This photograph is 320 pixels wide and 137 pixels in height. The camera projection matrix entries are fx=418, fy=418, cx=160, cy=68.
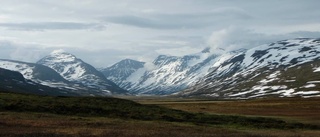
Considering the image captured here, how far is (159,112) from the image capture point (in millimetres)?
82938

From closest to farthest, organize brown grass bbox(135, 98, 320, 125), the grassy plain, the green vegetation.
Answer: the grassy plain → the green vegetation → brown grass bbox(135, 98, 320, 125)

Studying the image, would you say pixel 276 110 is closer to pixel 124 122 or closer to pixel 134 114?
pixel 134 114

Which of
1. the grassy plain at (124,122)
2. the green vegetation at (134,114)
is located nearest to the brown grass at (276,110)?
the green vegetation at (134,114)

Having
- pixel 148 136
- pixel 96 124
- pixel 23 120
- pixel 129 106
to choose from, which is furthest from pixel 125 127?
pixel 129 106

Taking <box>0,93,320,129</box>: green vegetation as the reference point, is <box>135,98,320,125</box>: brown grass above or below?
below

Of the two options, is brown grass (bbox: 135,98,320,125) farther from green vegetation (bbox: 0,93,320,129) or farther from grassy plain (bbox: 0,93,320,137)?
grassy plain (bbox: 0,93,320,137)

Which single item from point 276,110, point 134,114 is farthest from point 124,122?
point 276,110

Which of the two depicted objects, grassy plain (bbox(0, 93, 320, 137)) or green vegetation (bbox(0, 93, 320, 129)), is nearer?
grassy plain (bbox(0, 93, 320, 137))

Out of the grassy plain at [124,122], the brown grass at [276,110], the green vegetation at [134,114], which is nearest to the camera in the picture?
the grassy plain at [124,122]

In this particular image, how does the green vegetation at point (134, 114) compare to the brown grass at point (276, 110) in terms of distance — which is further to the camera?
the brown grass at point (276, 110)

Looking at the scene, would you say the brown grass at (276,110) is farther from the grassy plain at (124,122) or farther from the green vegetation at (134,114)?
the grassy plain at (124,122)

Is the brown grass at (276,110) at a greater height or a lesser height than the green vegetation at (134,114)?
lesser

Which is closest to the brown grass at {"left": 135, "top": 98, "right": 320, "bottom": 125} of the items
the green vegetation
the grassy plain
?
the green vegetation

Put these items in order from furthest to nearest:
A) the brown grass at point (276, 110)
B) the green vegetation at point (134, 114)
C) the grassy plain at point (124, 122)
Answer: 1. the brown grass at point (276, 110)
2. the green vegetation at point (134, 114)
3. the grassy plain at point (124, 122)
